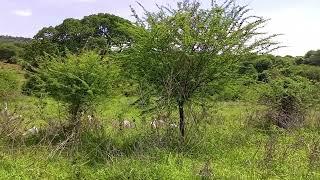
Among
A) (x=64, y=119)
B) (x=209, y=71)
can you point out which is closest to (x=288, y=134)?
(x=209, y=71)

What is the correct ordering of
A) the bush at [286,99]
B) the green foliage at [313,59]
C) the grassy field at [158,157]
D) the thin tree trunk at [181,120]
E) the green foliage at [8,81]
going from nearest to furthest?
the grassy field at [158,157] < the thin tree trunk at [181,120] < the bush at [286,99] < the green foliage at [8,81] < the green foliage at [313,59]

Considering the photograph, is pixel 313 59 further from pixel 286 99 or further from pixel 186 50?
pixel 186 50

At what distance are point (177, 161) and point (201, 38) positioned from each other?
3.37m

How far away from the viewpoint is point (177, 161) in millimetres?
8961

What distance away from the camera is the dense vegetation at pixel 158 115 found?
8727 millimetres

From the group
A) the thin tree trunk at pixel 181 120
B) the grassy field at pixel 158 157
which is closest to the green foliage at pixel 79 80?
the grassy field at pixel 158 157

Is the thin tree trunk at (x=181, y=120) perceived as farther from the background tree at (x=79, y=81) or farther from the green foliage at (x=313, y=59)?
the green foliage at (x=313, y=59)

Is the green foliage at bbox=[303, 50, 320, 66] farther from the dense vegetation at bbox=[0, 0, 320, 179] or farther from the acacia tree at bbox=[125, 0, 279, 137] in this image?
the acacia tree at bbox=[125, 0, 279, 137]

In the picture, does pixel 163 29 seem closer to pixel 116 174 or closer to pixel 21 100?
pixel 116 174

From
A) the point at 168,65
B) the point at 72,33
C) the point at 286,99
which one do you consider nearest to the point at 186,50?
the point at 168,65

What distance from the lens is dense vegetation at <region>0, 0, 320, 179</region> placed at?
873 centimetres

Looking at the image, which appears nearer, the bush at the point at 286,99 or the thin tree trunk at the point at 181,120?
the thin tree trunk at the point at 181,120

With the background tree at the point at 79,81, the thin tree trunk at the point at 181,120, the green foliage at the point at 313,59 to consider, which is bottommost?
the thin tree trunk at the point at 181,120

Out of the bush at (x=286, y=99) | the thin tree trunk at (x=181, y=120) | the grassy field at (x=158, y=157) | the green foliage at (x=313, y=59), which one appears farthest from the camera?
the green foliage at (x=313, y=59)
